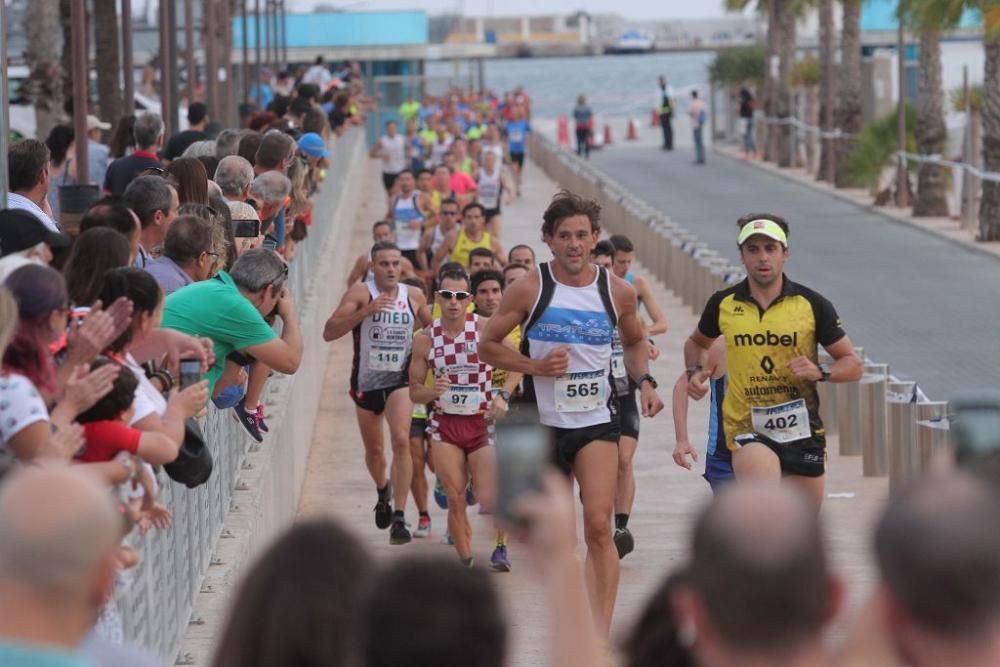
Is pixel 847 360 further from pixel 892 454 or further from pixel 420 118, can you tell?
pixel 420 118

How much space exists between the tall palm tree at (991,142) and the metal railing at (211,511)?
1544cm

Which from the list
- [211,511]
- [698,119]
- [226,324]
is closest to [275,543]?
[226,324]

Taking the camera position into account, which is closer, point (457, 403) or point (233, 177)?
point (233, 177)

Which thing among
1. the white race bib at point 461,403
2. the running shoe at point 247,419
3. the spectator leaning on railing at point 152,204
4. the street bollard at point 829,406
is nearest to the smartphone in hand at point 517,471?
the spectator leaning on railing at point 152,204

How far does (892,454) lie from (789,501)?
10.9m

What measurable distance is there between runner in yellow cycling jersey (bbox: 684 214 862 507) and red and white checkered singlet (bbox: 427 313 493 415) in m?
2.88

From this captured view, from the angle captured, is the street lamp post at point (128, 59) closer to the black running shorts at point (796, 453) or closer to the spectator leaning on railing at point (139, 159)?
the spectator leaning on railing at point (139, 159)

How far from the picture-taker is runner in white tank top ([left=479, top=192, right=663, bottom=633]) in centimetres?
952

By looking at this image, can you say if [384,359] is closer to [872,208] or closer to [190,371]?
[190,371]

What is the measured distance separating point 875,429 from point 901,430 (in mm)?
1103

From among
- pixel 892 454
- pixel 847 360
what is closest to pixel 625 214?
pixel 892 454

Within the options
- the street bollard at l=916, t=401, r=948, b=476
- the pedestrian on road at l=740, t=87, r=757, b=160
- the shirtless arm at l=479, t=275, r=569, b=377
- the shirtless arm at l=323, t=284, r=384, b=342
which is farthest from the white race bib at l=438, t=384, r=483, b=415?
the pedestrian on road at l=740, t=87, r=757, b=160

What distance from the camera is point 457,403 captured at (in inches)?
476

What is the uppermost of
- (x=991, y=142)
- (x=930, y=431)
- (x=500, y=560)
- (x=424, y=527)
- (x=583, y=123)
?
(x=991, y=142)
